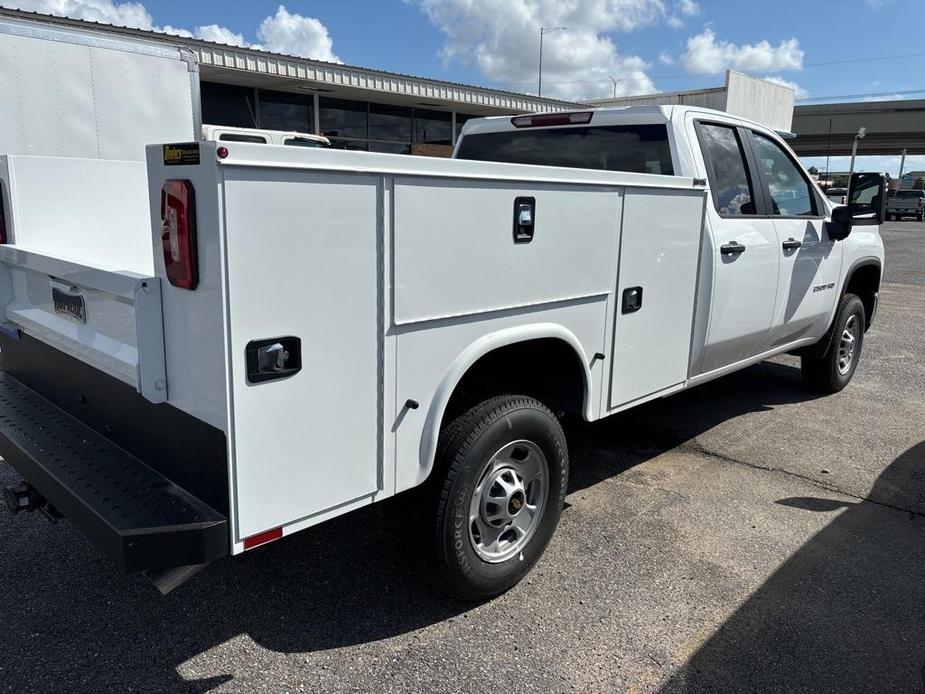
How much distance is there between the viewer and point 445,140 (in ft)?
68.5

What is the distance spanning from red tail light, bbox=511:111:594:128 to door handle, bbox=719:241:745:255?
3.68 feet

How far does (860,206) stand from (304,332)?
4827 millimetres

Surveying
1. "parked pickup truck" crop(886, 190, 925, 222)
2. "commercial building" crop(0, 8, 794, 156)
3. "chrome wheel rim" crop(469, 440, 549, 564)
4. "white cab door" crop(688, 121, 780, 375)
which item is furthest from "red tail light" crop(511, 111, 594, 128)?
"parked pickup truck" crop(886, 190, 925, 222)

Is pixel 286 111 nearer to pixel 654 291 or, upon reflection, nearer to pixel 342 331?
pixel 654 291

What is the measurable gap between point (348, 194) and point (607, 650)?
2.00m

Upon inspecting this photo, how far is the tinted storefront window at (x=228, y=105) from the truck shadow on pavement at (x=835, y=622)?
14.6 m

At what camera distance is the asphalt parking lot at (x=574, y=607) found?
2779mm

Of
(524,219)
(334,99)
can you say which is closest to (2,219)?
(524,219)

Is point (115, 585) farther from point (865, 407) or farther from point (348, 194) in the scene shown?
point (865, 407)

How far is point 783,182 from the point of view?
5.18 metres

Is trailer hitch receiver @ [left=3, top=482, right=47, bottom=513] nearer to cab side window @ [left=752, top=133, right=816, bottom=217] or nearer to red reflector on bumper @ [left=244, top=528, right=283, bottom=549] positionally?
red reflector on bumper @ [left=244, top=528, right=283, bottom=549]

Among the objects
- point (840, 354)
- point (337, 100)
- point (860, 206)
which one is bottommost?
point (840, 354)

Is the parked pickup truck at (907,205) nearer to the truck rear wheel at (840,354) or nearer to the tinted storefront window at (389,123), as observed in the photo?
the tinted storefront window at (389,123)

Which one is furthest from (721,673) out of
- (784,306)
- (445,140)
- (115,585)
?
(445,140)
